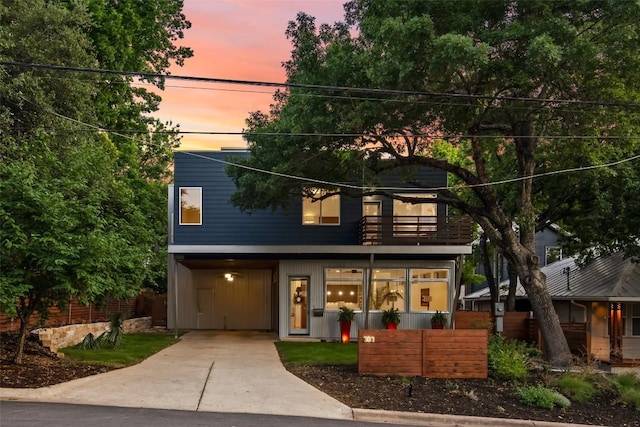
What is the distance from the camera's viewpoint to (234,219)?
23.8 meters

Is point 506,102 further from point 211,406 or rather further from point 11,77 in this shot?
point 11,77

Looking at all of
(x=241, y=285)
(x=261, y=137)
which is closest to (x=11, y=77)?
(x=261, y=137)

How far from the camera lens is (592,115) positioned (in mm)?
15930

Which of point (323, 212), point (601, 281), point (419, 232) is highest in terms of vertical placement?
point (323, 212)

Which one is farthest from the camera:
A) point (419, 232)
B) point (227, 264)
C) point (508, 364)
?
point (227, 264)

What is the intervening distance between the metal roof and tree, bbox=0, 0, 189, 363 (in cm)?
1585

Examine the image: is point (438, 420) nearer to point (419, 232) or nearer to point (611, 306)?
point (419, 232)

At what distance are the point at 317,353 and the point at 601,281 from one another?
12.4 meters

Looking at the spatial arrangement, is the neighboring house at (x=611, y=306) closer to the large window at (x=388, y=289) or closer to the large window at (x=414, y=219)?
the large window at (x=414, y=219)

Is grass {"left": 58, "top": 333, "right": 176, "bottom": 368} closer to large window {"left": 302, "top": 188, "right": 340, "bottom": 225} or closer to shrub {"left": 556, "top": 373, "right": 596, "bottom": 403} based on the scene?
large window {"left": 302, "top": 188, "right": 340, "bottom": 225}

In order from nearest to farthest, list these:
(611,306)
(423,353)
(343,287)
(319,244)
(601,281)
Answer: (423,353) < (319,244) < (343,287) < (611,306) < (601,281)

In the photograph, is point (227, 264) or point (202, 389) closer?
point (202, 389)

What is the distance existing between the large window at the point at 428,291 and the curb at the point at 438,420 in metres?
12.7

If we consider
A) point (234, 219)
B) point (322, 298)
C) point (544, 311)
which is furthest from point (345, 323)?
point (544, 311)
